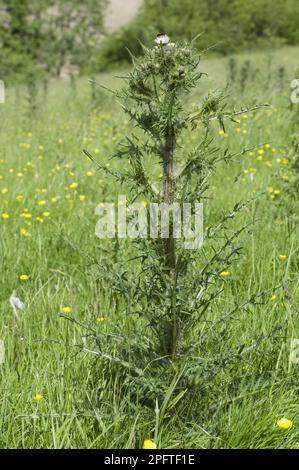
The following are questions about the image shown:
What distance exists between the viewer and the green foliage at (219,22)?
1686 inches

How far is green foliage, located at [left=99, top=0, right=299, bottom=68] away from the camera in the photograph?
4281cm

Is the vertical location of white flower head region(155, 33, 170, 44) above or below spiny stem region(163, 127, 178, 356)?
above

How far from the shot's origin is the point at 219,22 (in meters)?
46.1

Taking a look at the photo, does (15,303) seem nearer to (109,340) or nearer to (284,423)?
(109,340)

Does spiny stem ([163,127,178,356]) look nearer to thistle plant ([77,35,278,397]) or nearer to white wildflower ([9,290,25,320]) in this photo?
thistle plant ([77,35,278,397])

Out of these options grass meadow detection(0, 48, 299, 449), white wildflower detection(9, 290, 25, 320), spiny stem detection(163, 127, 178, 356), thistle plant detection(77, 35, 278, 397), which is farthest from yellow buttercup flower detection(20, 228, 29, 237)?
spiny stem detection(163, 127, 178, 356)

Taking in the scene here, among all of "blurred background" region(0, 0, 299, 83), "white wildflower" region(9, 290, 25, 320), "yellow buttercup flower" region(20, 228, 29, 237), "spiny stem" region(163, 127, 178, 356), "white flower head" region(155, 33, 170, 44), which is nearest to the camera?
"white flower head" region(155, 33, 170, 44)

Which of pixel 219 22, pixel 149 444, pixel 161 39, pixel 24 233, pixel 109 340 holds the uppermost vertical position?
pixel 219 22

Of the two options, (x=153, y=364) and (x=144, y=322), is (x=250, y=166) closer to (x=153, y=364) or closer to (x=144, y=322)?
(x=144, y=322)

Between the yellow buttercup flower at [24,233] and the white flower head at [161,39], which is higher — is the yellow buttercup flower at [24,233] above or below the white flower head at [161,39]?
below

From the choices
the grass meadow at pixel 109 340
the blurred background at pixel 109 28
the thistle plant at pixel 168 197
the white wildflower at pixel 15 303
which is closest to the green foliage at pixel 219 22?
the blurred background at pixel 109 28

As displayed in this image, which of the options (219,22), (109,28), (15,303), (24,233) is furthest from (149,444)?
(109,28)

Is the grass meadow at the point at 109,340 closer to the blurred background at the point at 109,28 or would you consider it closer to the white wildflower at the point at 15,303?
the white wildflower at the point at 15,303

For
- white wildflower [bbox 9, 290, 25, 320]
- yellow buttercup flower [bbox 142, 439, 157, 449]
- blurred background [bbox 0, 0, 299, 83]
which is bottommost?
yellow buttercup flower [bbox 142, 439, 157, 449]
